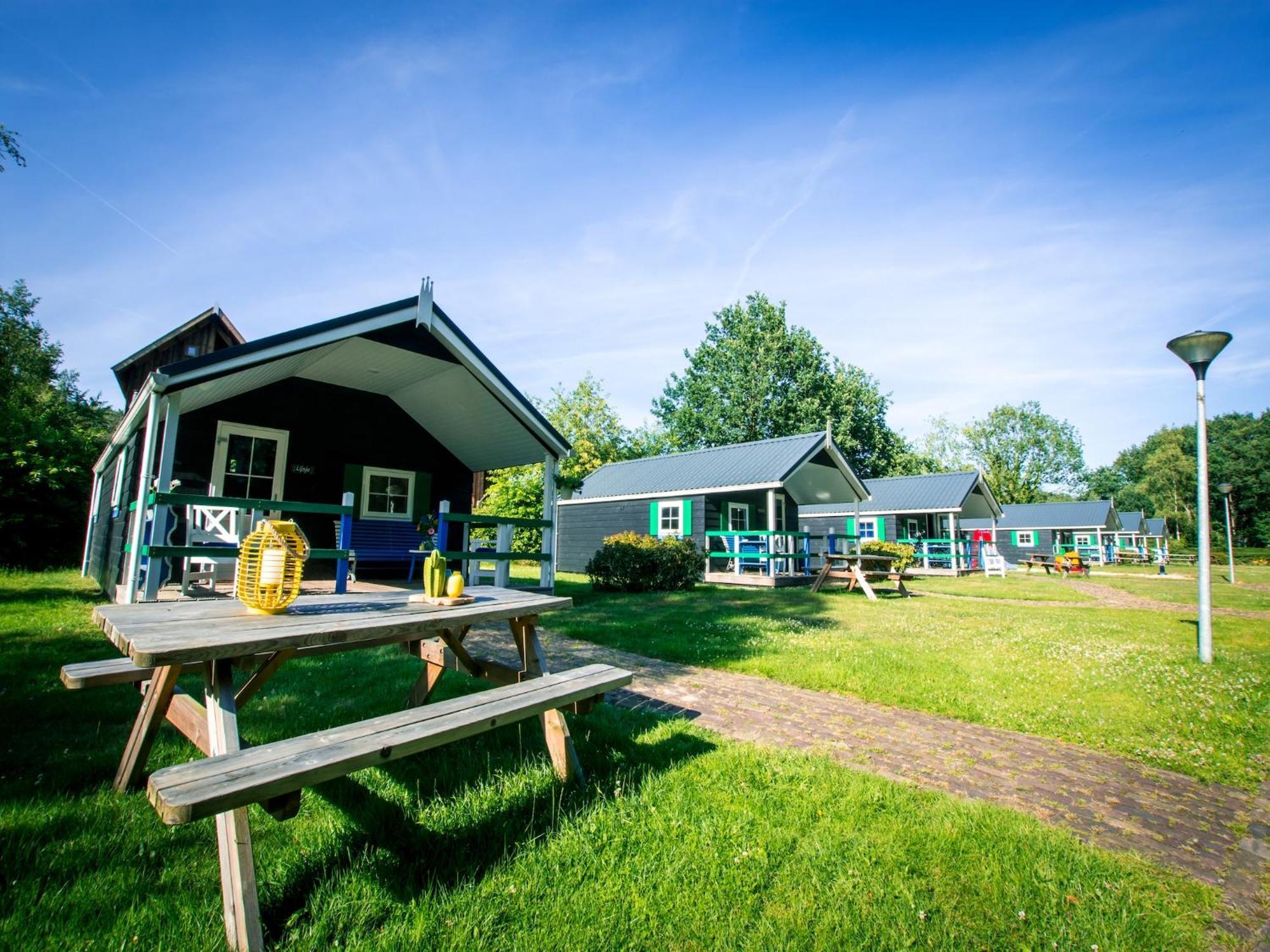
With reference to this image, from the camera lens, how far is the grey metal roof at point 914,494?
25.2 m

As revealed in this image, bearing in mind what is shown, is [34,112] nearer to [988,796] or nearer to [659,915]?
[659,915]

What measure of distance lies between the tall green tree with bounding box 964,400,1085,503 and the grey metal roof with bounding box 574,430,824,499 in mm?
49258

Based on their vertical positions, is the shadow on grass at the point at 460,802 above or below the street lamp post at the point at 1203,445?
below

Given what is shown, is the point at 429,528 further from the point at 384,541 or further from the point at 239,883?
the point at 384,541

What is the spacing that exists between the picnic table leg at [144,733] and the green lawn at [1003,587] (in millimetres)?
15892

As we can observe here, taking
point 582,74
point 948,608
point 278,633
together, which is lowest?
point 948,608

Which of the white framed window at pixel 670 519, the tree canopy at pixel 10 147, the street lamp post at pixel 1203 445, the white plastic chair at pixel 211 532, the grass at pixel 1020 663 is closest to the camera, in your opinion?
the grass at pixel 1020 663

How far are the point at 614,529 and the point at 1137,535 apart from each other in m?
49.1

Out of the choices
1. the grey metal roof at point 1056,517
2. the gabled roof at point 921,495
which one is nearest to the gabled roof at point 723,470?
the gabled roof at point 921,495

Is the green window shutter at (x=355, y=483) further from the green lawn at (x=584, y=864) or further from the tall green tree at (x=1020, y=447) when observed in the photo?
the tall green tree at (x=1020, y=447)

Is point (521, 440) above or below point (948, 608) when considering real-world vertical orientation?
above

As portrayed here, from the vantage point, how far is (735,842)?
93.8 inches

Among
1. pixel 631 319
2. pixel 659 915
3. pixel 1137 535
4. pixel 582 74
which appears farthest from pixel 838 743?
pixel 1137 535

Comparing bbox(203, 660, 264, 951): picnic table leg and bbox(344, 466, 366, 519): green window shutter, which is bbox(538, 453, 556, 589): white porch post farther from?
bbox(203, 660, 264, 951): picnic table leg
